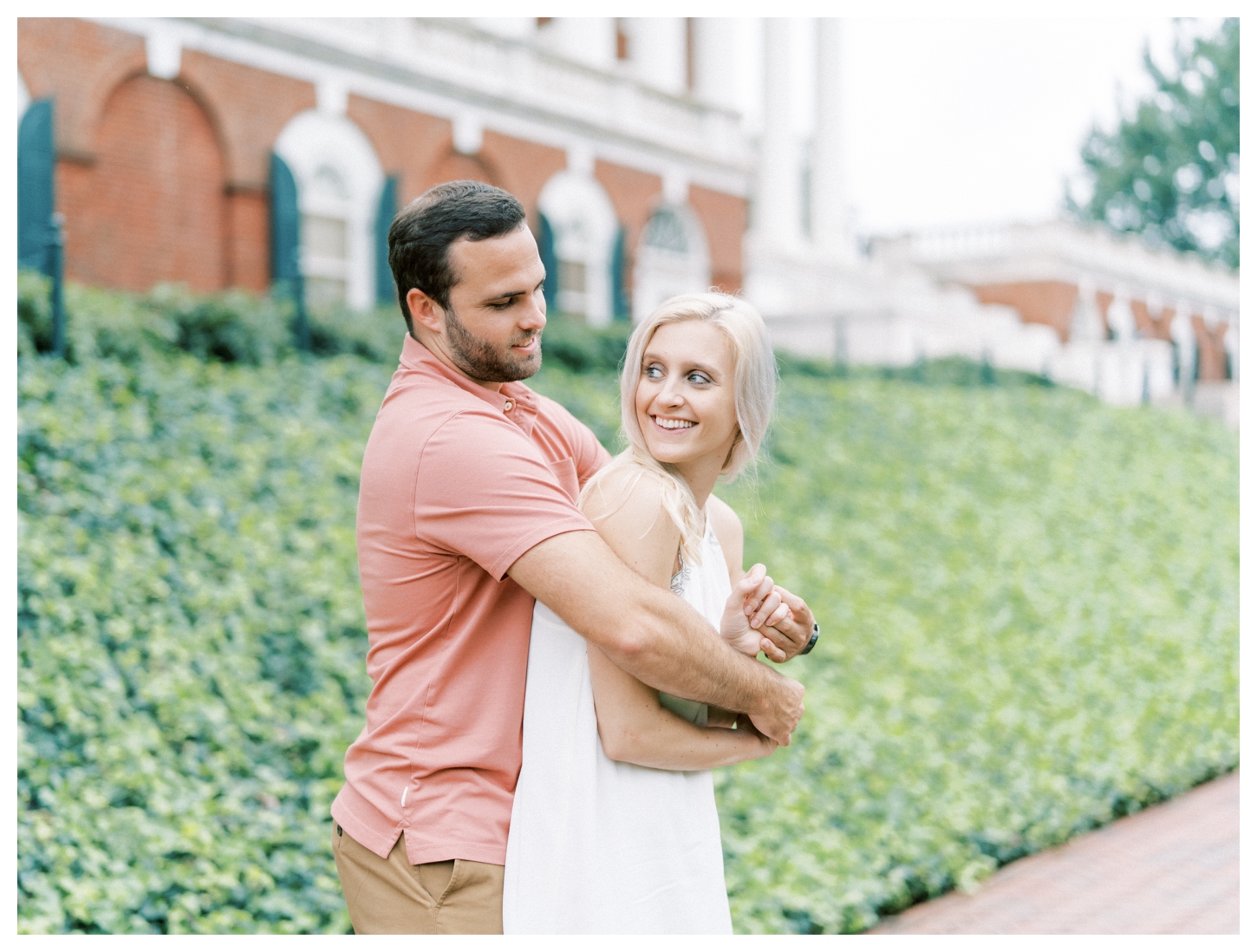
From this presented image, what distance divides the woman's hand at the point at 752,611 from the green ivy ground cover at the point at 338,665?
551mm

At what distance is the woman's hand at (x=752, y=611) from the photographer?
2.25 meters

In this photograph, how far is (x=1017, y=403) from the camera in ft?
53.7

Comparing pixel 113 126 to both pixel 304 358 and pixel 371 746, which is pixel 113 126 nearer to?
pixel 304 358

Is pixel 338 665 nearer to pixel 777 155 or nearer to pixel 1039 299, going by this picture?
pixel 777 155

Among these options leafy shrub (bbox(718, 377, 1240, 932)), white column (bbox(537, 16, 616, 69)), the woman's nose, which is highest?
white column (bbox(537, 16, 616, 69))

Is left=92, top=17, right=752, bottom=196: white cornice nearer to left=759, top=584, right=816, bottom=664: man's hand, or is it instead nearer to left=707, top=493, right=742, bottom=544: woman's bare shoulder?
left=707, top=493, right=742, bottom=544: woman's bare shoulder

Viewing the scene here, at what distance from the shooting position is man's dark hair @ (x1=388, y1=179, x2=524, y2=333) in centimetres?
219

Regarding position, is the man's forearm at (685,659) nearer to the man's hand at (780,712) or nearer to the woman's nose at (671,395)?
the man's hand at (780,712)

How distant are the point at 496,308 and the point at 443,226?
18 cm

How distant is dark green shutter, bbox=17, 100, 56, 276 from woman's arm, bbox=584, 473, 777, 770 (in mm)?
9923

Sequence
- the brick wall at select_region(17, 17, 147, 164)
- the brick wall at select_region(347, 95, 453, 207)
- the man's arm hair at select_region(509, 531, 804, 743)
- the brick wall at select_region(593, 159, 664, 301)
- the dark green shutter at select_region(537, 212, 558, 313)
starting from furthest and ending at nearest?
the brick wall at select_region(593, 159, 664, 301), the dark green shutter at select_region(537, 212, 558, 313), the brick wall at select_region(347, 95, 453, 207), the brick wall at select_region(17, 17, 147, 164), the man's arm hair at select_region(509, 531, 804, 743)

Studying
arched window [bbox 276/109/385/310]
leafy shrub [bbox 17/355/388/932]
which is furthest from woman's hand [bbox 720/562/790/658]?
arched window [bbox 276/109/385/310]

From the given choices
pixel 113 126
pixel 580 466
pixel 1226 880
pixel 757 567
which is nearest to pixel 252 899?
pixel 580 466

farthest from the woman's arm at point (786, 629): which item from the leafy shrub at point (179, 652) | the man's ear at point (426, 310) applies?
the leafy shrub at point (179, 652)
